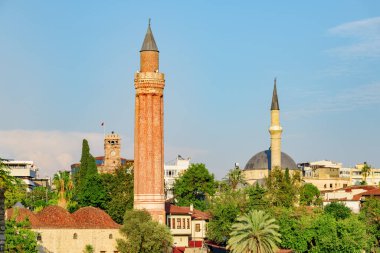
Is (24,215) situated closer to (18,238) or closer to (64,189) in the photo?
(18,238)

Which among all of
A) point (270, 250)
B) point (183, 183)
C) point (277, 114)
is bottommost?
point (270, 250)

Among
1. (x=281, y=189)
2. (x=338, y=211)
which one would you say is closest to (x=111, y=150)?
(x=281, y=189)

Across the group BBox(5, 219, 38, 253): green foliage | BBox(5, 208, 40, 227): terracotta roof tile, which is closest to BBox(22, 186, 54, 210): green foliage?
BBox(5, 208, 40, 227): terracotta roof tile

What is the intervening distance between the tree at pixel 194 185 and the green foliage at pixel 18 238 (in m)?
41.2

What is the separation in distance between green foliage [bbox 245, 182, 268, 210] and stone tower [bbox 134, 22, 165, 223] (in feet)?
30.4

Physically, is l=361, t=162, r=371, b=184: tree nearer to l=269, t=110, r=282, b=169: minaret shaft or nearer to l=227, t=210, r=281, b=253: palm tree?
l=269, t=110, r=282, b=169: minaret shaft

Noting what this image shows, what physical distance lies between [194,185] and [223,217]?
A: 72.6 ft

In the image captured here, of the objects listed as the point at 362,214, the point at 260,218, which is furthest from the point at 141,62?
the point at 362,214

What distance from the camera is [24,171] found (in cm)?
12912

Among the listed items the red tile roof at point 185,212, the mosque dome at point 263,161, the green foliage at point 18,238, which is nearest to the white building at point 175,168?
the mosque dome at point 263,161

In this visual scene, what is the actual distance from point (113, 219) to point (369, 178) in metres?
87.6

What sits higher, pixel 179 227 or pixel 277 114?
pixel 277 114

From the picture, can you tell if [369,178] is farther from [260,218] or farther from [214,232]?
[260,218]

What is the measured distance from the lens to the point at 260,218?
6731 centimetres
